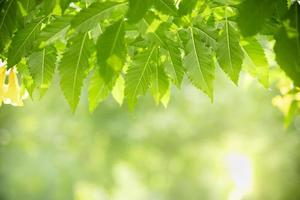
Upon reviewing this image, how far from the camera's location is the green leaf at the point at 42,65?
114 centimetres

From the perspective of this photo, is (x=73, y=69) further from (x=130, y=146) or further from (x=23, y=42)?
(x=130, y=146)

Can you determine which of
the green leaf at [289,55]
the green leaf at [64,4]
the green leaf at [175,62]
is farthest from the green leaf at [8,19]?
the green leaf at [289,55]

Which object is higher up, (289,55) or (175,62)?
(289,55)

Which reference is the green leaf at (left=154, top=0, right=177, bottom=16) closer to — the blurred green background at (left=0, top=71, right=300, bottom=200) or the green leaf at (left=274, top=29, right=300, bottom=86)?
the green leaf at (left=274, top=29, right=300, bottom=86)

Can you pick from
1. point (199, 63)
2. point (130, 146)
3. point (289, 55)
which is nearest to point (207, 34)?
point (199, 63)

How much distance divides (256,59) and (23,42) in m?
0.49

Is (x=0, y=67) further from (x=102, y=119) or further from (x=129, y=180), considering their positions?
(x=129, y=180)

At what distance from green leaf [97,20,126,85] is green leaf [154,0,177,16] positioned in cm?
7

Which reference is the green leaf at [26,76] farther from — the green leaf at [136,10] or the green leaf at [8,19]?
the green leaf at [136,10]

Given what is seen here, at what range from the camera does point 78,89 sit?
1027mm

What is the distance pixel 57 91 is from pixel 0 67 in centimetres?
1103

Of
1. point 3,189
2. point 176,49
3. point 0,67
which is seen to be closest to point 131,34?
point 176,49

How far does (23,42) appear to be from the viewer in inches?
42.3

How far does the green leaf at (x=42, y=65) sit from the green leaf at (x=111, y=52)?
0.72 feet
